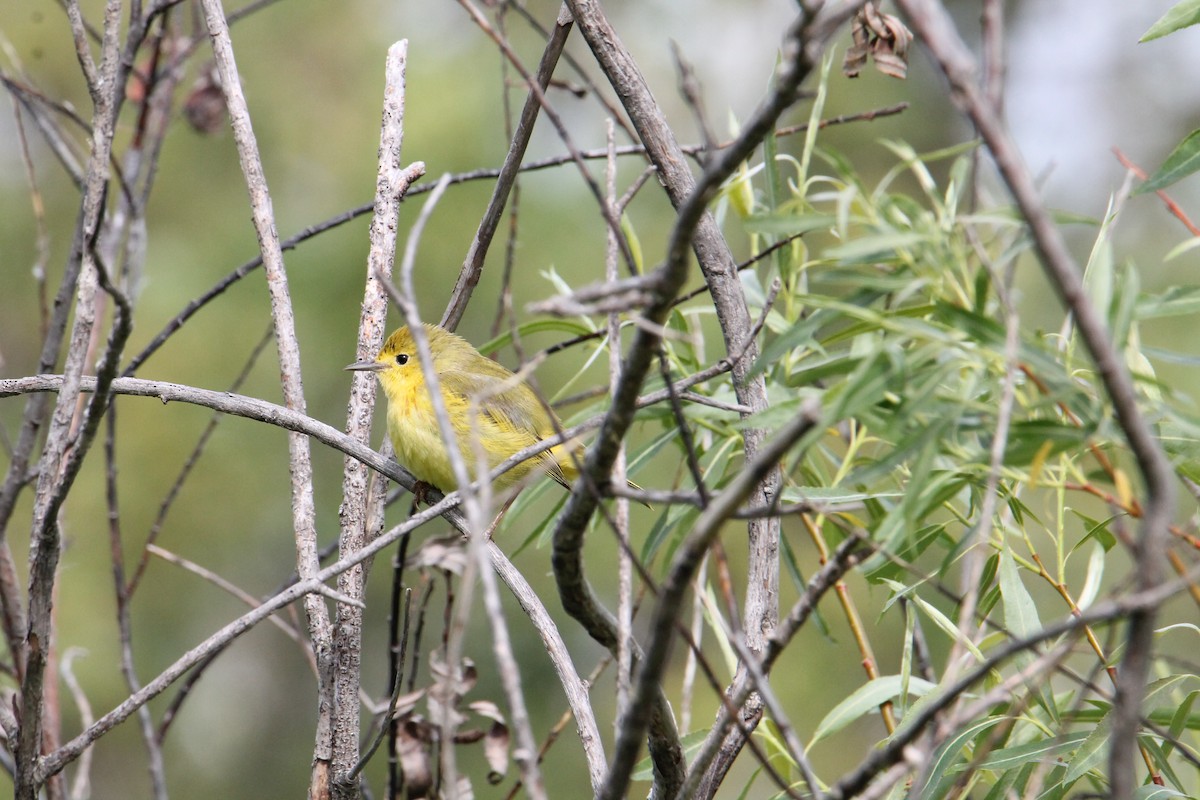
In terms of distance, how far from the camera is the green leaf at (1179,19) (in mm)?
1727

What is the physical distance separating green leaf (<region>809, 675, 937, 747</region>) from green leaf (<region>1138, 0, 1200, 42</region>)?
127cm

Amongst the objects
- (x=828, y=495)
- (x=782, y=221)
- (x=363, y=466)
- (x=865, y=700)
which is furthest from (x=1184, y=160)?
(x=363, y=466)

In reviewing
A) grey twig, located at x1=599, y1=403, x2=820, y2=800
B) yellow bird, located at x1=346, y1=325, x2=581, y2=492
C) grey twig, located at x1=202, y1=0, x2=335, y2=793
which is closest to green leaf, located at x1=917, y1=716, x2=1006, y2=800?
grey twig, located at x1=599, y1=403, x2=820, y2=800

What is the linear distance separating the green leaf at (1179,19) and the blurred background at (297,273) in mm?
5387

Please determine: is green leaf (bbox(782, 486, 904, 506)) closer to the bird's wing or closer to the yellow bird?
the yellow bird

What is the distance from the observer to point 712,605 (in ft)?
8.04

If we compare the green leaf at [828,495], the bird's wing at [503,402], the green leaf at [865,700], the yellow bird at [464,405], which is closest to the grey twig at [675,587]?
the green leaf at [828,495]

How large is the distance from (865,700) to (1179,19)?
138cm

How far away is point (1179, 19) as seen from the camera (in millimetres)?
1729

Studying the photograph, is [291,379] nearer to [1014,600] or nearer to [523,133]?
[523,133]

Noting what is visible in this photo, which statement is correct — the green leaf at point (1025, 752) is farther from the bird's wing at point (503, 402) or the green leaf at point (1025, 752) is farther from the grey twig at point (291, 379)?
the bird's wing at point (503, 402)

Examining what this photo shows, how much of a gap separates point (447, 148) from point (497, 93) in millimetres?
654

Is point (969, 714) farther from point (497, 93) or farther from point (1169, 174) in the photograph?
point (497, 93)

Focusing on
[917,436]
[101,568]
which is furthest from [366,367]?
[101,568]
